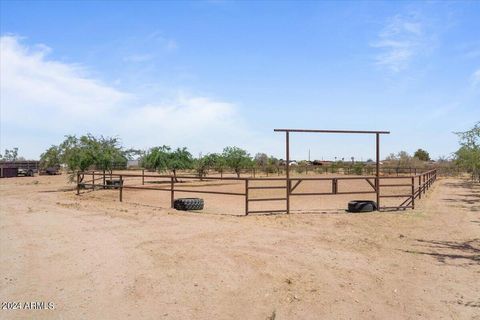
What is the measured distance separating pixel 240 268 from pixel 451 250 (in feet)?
15.4

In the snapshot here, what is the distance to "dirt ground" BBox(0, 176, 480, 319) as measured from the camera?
5.35 meters

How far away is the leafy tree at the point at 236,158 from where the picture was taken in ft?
157

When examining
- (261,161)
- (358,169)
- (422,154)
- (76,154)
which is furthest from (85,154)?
(422,154)

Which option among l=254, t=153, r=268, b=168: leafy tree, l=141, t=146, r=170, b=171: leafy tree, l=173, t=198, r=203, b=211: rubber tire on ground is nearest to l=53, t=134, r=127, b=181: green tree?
l=141, t=146, r=170, b=171: leafy tree

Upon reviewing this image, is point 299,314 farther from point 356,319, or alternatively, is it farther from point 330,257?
point 330,257

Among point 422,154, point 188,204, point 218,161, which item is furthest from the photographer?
point 422,154

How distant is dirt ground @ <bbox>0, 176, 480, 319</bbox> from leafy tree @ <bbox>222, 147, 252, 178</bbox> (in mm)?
35890

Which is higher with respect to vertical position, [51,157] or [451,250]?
[51,157]

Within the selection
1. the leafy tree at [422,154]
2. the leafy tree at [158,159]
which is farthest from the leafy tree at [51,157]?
the leafy tree at [422,154]

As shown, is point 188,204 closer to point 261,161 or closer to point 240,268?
point 240,268

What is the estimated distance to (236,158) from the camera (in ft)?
157

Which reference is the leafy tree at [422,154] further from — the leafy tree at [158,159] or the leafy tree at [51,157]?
the leafy tree at [51,157]

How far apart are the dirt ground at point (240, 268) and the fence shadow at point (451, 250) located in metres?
0.03

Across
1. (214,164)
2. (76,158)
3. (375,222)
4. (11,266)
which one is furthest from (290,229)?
(214,164)
